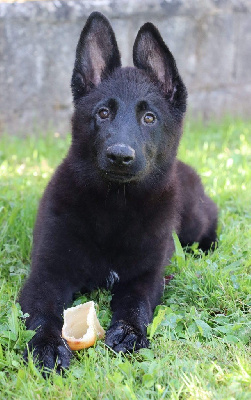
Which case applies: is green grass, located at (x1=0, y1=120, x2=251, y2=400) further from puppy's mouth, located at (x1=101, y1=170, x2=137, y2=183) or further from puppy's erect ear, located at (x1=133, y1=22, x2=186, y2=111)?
puppy's erect ear, located at (x1=133, y1=22, x2=186, y2=111)

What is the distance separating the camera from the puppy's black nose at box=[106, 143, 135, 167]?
302 centimetres

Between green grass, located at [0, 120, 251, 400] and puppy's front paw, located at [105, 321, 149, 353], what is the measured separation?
0.06m

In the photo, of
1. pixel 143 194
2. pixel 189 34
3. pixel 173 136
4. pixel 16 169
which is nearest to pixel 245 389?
pixel 143 194

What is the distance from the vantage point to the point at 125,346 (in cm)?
296

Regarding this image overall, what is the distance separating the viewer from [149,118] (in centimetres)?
341

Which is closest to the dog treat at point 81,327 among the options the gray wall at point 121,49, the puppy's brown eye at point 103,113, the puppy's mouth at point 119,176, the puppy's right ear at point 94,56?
the puppy's mouth at point 119,176

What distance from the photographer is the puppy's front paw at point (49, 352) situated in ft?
9.02

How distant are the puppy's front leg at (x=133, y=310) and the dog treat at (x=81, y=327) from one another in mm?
80

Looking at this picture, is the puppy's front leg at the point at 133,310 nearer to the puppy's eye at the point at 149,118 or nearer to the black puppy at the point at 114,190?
the black puppy at the point at 114,190

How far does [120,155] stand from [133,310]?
0.84m

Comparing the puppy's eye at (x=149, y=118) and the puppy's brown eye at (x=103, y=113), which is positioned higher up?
the puppy's brown eye at (x=103, y=113)

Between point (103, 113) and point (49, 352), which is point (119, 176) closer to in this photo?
point (103, 113)

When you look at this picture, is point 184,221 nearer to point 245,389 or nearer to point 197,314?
point 197,314

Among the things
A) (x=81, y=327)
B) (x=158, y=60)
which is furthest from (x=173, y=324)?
(x=158, y=60)
